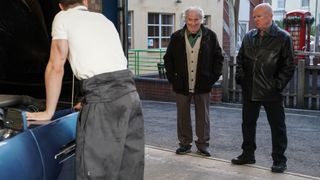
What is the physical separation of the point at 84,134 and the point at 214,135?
180 inches

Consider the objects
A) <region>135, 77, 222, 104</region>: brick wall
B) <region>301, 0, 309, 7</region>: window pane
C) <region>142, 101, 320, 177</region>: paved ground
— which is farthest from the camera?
<region>301, 0, 309, 7</region>: window pane

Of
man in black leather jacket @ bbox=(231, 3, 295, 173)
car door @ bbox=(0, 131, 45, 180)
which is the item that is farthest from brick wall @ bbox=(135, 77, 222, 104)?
car door @ bbox=(0, 131, 45, 180)

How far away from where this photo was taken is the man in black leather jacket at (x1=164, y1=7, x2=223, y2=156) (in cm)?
552

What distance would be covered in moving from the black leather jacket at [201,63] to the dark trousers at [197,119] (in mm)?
90

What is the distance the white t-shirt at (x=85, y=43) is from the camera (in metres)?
2.82

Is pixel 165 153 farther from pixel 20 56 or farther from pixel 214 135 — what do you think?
pixel 20 56

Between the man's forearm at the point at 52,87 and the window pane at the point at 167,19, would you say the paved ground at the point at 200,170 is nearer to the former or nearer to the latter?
the man's forearm at the point at 52,87

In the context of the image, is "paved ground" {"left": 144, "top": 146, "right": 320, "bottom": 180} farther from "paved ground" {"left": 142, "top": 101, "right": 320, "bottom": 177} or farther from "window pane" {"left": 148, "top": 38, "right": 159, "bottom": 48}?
"window pane" {"left": 148, "top": 38, "right": 159, "bottom": 48}

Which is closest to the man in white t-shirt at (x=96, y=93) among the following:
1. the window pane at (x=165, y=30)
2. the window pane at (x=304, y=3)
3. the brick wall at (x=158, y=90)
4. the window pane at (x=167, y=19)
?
the brick wall at (x=158, y=90)

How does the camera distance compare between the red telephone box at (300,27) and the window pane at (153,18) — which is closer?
the red telephone box at (300,27)

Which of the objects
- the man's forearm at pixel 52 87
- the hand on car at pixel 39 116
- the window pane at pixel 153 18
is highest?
the window pane at pixel 153 18

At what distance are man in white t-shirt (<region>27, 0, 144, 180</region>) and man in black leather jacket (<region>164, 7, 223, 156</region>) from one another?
2.65 meters

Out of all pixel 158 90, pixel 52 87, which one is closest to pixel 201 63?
pixel 52 87

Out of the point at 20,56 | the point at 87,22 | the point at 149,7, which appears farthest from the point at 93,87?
the point at 149,7
